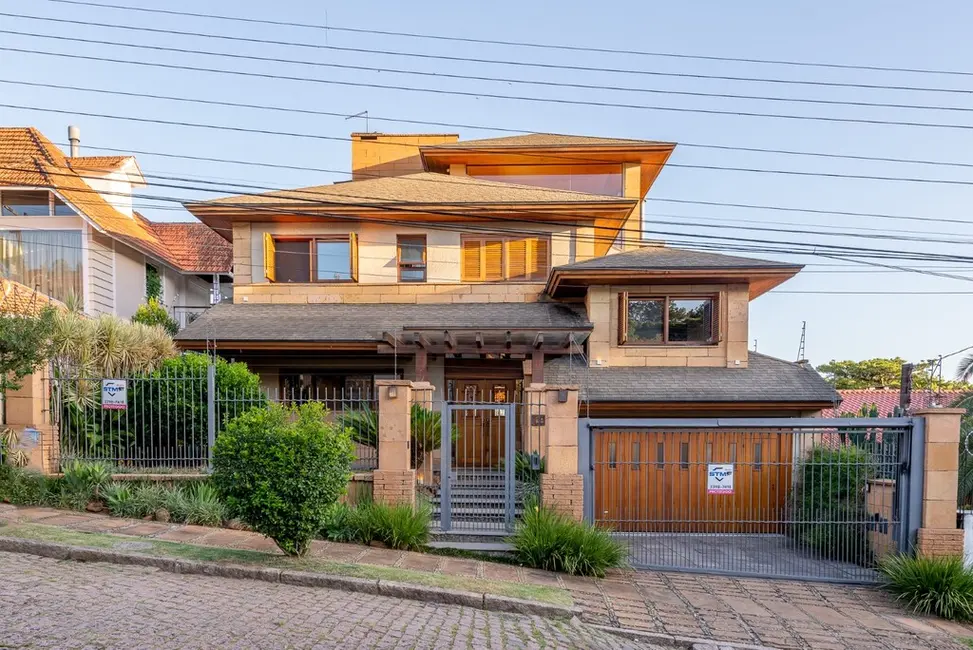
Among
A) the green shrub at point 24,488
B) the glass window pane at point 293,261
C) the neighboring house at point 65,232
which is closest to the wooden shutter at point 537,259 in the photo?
the glass window pane at point 293,261

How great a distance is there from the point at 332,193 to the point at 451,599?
1074 centimetres

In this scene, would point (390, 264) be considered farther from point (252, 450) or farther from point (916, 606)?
point (916, 606)

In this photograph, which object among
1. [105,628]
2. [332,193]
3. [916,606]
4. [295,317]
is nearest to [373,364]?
[295,317]

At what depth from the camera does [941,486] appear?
7.64 metres

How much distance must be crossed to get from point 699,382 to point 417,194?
820cm

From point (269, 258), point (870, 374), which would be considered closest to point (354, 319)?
point (269, 258)

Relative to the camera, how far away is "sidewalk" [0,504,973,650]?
584 centimetres

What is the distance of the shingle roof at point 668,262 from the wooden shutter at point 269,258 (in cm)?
720

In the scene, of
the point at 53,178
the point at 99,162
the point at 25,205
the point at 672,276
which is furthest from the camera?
the point at 99,162

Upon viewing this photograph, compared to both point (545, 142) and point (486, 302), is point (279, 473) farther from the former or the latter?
point (545, 142)

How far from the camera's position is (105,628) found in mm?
4312

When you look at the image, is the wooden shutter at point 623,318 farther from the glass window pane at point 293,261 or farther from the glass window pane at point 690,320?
the glass window pane at point 293,261

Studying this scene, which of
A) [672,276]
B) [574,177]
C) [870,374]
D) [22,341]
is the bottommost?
[870,374]

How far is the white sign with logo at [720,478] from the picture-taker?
25.5ft
